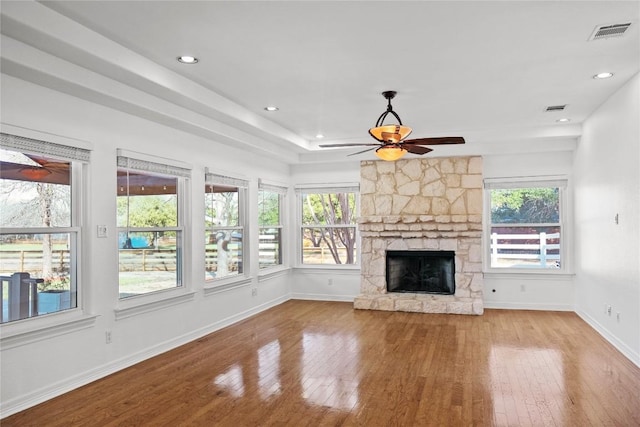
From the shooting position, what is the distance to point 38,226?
12.3ft

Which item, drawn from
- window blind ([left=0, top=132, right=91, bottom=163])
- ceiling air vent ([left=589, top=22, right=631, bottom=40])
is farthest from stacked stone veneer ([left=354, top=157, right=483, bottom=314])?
window blind ([left=0, top=132, right=91, bottom=163])

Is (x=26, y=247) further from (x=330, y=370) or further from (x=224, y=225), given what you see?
(x=224, y=225)

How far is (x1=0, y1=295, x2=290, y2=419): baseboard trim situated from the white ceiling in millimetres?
2327

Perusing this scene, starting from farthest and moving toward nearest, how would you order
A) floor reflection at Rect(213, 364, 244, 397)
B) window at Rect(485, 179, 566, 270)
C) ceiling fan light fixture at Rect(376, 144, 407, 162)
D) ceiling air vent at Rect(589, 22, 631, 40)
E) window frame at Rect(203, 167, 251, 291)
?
window at Rect(485, 179, 566, 270) → window frame at Rect(203, 167, 251, 291) → ceiling fan light fixture at Rect(376, 144, 407, 162) → floor reflection at Rect(213, 364, 244, 397) → ceiling air vent at Rect(589, 22, 631, 40)

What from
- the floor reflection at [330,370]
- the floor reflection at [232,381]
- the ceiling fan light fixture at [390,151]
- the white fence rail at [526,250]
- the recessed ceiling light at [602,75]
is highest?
the recessed ceiling light at [602,75]

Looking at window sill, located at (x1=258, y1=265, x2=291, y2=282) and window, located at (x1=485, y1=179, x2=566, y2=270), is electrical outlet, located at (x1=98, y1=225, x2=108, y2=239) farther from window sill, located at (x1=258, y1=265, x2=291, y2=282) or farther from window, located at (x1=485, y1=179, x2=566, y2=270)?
window, located at (x1=485, y1=179, x2=566, y2=270)

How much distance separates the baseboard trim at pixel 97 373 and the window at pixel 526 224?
4287 millimetres

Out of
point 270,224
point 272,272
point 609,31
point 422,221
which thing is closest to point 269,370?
point 272,272

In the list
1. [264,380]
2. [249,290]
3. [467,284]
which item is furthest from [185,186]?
[467,284]

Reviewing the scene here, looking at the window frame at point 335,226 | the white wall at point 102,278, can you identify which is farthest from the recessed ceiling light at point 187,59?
the window frame at point 335,226

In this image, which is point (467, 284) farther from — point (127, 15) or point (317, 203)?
→ point (127, 15)

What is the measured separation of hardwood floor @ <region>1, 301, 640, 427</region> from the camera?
3.30 metres

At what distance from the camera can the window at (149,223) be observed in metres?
4.60

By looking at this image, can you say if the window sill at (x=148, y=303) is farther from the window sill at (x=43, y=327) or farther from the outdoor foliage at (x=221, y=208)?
the outdoor foliage at (x=221, y=208)
